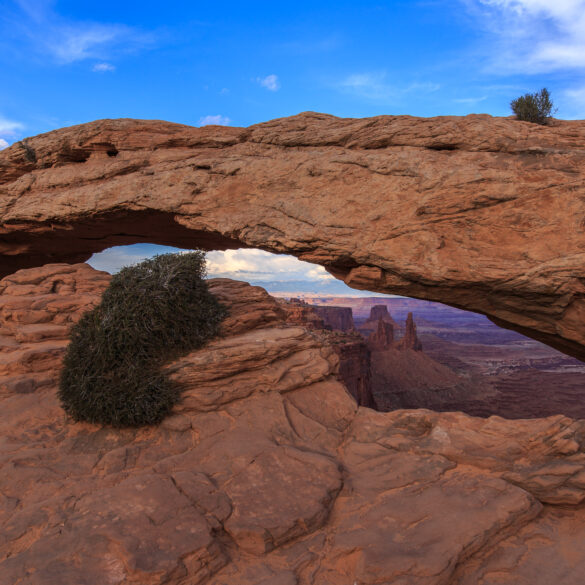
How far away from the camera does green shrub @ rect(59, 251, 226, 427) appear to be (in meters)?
7.82

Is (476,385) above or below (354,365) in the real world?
below

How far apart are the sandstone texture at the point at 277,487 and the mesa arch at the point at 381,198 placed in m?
3.30

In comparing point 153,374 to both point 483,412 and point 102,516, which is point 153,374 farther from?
point 483,412

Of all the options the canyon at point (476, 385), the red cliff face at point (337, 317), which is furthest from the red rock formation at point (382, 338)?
the red cliff face at point (337, 317)

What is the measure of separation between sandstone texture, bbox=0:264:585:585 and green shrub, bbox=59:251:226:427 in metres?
0.38

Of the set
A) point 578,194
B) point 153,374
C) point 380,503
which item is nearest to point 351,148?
point 578,194

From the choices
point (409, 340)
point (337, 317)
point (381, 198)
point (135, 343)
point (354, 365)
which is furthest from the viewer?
point (337, 317)

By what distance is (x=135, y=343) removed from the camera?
8406 millimetres

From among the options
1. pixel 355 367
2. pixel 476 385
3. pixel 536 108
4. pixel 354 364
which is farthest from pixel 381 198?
pixel 476 385

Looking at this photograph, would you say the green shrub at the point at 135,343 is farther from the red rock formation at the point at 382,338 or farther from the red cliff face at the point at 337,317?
the red cliff face at the point at 337,317

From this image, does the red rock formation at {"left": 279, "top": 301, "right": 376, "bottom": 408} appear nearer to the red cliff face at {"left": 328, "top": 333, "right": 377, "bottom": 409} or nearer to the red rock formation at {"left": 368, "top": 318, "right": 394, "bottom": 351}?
the red cliff face at {"left": 328, "top": 333, "right": 377, "bottom": 409}

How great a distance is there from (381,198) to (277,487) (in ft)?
24.9

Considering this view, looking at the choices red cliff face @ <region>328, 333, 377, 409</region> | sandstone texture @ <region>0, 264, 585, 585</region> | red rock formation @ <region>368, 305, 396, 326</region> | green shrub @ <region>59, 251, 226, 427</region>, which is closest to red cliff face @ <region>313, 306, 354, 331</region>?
red rock formation @ <region>368, 305, 396, 326</region>

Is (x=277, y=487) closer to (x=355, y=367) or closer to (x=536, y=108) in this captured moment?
(x=536, y=108)
